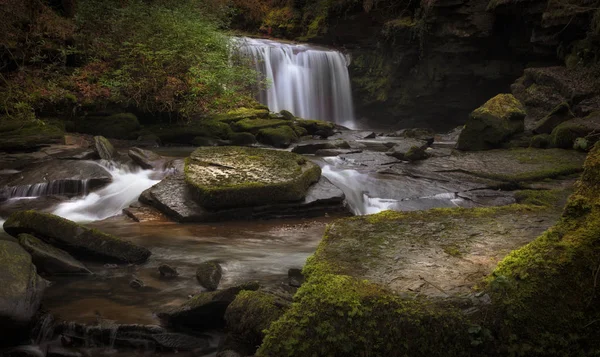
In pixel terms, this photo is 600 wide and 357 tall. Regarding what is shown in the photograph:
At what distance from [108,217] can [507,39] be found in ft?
52.6

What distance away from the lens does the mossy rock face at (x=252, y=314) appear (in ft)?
10.3

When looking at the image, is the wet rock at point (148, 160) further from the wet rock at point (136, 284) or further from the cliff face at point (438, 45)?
the cliff face at point (438, 45)

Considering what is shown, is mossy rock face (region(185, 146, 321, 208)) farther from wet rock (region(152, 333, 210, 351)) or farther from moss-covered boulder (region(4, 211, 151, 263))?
wet rock (region(152, 333, 210, 351))

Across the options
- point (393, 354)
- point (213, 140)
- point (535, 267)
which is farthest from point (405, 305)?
point (213, 140)

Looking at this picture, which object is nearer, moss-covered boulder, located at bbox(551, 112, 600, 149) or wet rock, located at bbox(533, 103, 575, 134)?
moss-covered boulder, located at bbox(551, 112, 600, 149)

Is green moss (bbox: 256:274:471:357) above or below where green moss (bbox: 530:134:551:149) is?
above

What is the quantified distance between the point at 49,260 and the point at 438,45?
17.2 metres

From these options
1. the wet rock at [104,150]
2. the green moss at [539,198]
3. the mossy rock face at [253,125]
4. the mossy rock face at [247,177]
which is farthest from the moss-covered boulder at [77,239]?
the mossy rock face at [253,125]

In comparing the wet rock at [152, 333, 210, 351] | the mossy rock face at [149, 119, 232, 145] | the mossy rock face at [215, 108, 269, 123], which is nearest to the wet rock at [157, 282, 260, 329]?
the wet rock at [152, 333, 210, 351]

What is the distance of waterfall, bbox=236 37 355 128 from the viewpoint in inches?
758

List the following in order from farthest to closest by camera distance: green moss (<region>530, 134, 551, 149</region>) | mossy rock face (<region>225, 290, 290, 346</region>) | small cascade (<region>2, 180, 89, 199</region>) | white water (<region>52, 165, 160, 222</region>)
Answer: green moss (<region>530, 134, 551, 149</region>)
small cascade (<region>2, 180, 89, 199</region>)
white water (<region>52, 165, 160, 222</region>)
mossy rock face (<region>225, 290, 290, 346</region>)

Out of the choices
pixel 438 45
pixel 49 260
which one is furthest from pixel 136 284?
pixel 438 45

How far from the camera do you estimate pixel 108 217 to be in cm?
746

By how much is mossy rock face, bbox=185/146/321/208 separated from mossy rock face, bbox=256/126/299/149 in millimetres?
4234
